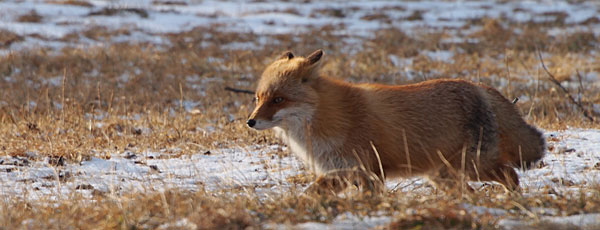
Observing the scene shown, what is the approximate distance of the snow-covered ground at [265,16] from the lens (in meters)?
21.3

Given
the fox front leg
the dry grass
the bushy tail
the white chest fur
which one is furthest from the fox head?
the dry grass

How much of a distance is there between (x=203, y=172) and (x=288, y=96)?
1787 mm

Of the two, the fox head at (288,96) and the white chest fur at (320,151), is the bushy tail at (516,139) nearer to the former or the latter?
the white chest fur at (320,151)

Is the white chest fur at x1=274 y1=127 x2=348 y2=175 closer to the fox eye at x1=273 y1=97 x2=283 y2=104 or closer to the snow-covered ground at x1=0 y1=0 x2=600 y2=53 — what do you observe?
the fox eye at x1=273 y1=97 x2=283 y2=104

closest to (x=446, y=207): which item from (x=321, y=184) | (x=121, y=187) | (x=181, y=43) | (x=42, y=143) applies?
(x=321, y=184)

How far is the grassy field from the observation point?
13.2 feet

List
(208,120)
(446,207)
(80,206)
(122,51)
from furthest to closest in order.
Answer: (122,51) < (208,120) < (80,206) < (446,207)

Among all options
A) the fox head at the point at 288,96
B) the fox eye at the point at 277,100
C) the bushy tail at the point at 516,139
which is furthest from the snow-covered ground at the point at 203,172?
the fox eye at the point at 277,100

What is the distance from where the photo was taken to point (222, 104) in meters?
11.5

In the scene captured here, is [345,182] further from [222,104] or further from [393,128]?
[222,104]

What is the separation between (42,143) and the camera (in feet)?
24.5

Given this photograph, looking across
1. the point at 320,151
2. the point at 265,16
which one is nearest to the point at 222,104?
the point at 320,151

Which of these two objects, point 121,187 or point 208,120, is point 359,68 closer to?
point 208,120

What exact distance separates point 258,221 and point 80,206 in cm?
153
